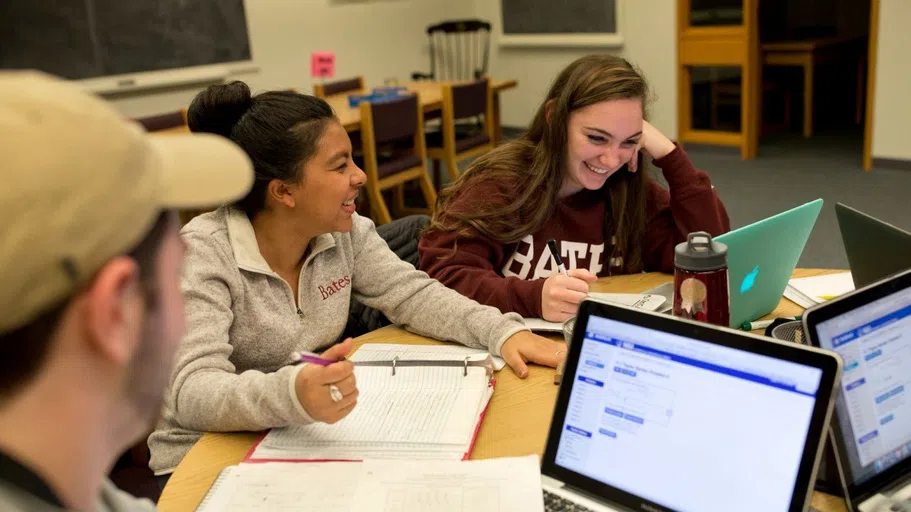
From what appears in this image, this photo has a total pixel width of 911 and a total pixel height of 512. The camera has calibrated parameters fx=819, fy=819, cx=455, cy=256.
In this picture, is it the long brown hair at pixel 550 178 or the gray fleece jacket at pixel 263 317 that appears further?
the long brown hair at pixel 550 178

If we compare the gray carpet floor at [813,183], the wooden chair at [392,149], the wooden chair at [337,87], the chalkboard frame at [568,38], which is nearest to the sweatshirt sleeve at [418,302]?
the wooden chair at [392,149]

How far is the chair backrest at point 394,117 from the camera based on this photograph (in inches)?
163

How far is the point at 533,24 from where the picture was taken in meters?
6.73

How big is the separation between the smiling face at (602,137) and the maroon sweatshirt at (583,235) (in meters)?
0.11

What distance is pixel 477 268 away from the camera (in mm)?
1789

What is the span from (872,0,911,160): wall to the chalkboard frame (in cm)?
188

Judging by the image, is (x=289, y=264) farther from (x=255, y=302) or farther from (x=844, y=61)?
(x=844, y=61)

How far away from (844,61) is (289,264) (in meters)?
6.30

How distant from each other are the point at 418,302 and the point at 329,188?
29 cm

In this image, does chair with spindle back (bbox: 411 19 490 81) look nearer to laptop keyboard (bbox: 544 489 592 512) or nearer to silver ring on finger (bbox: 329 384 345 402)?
silver ring on finger (bbox: 329 384 345 402)

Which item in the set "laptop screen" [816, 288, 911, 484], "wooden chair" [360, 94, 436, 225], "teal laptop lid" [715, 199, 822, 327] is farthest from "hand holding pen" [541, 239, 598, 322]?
"wooden chair" [360, 94, 436, 225]

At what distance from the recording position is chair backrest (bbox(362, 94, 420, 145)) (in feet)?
13.5

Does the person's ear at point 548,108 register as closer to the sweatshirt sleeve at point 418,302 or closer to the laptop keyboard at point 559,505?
the sweatshirt sleeve at point 418,302

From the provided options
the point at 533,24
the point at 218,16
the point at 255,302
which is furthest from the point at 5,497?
the point at 533,24
